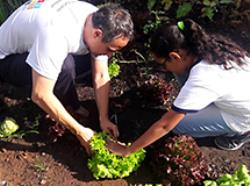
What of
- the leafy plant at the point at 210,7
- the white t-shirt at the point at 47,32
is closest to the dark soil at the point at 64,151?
the white t-shirt at the point at 47,32

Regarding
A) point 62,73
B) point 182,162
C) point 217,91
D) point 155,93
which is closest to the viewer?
point 217,91

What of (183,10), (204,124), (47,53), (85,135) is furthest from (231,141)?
(47,53)

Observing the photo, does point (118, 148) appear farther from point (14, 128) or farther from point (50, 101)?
point (14, 128)

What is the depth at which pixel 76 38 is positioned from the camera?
3551 millimetres

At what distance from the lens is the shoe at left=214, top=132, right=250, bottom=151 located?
4.00m

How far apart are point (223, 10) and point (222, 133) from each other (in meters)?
1.68

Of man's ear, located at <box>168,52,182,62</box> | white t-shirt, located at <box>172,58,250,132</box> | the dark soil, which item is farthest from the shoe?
man's ear, located at <box>168,52,182,62</box>

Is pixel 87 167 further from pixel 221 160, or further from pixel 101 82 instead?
pixel 221 160

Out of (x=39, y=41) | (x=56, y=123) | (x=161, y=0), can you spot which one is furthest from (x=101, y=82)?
(x=161, y=0)

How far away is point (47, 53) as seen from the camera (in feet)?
11.0

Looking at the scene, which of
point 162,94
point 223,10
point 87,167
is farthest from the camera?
point 223,10

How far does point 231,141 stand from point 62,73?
4.79 feet

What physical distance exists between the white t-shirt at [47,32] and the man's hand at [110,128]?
51 cm

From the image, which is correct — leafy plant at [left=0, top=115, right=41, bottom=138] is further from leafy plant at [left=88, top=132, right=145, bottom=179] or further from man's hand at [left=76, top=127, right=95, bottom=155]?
leafy plant at [left=88, top=132, right=145, bottom=179]
